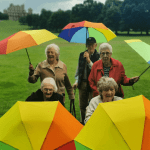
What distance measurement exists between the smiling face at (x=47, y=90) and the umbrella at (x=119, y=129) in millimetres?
1803

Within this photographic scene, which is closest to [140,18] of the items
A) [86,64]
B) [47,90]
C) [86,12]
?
[86,12]

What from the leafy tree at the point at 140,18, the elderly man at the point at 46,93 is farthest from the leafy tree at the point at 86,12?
the elderly man at the point at 46,93

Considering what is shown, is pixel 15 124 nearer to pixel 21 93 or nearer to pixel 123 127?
pixel 123 127

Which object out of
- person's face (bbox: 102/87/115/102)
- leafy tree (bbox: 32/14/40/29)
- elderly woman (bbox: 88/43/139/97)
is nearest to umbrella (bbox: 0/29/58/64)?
elderly woman (bbox: 88/43/139/97)

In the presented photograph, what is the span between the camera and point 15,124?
2029mm

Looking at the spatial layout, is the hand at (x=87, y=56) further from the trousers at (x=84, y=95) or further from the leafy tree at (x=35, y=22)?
the leafy tree at (x=35, y=22)

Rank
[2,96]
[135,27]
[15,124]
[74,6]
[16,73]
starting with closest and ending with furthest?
[15,124], [2,96], [16,73], [135,27], [74,6]

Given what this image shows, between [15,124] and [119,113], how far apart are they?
37.5 inches

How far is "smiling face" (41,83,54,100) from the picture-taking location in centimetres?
363

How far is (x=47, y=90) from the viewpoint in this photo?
11.9 ft

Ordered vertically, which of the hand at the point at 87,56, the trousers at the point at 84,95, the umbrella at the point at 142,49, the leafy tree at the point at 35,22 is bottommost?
the leafy tree at the point at 35,22

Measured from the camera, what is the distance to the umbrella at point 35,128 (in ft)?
6.32

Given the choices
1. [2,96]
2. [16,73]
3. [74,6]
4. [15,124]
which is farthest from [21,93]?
[74,6]

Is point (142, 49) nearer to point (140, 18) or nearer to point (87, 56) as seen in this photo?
point (87, 56)
